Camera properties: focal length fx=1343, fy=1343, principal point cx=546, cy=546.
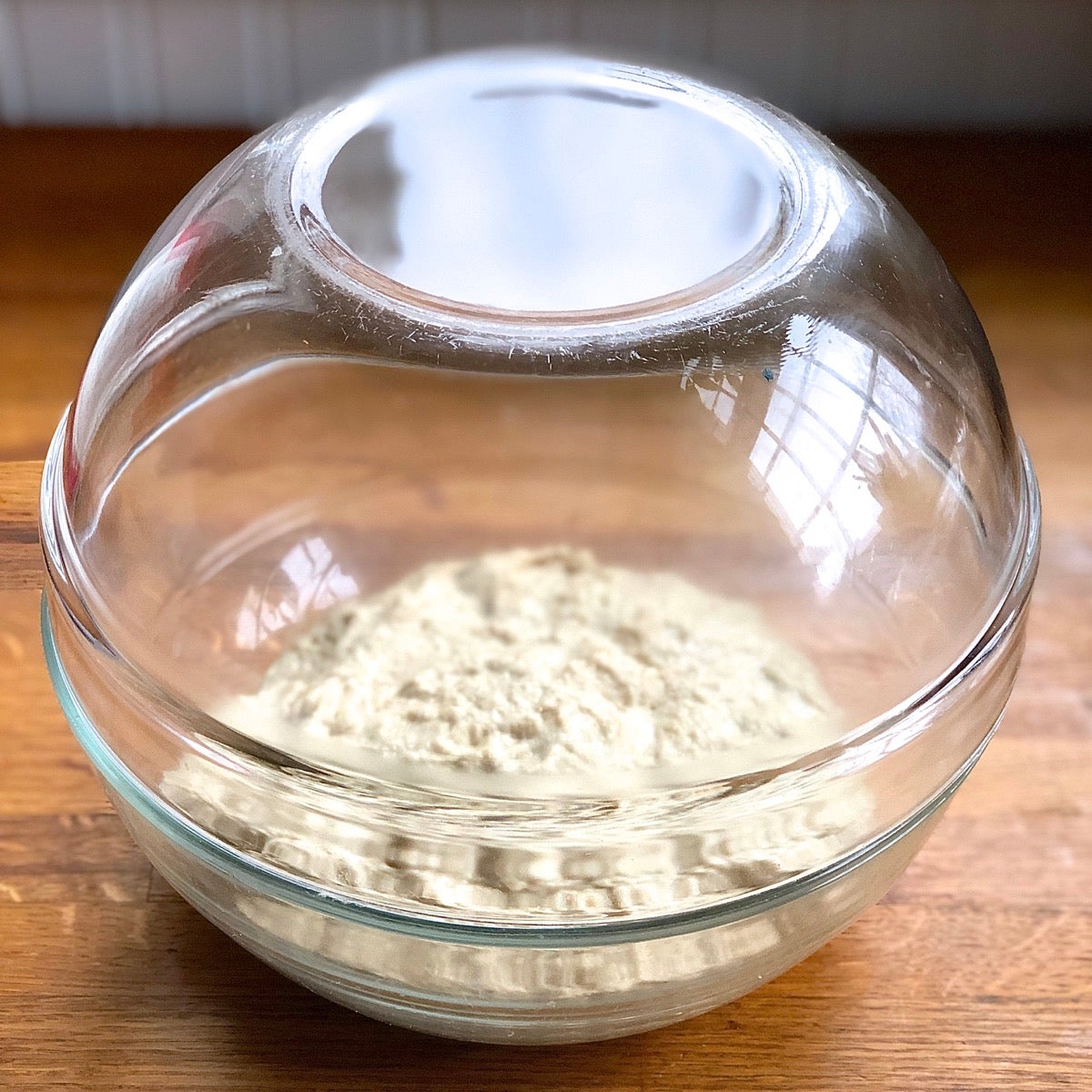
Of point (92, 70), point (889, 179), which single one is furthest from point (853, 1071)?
point (92, 70)

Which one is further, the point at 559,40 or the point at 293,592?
the point at 559,40

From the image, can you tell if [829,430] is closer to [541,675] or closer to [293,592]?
[541,675]

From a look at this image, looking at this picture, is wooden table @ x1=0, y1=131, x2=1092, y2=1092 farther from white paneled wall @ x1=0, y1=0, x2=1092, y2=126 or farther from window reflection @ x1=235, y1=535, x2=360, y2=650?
white paneled wall @ x1=0, y1=0, x2=1092, y2=126

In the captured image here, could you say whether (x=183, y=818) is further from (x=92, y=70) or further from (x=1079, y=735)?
(x=92, y=70)

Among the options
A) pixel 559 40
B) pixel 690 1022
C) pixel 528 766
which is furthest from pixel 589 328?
pixel 559 40

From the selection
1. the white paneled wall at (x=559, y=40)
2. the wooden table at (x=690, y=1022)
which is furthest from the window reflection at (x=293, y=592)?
the white paneled wall at (x=559, y=40)

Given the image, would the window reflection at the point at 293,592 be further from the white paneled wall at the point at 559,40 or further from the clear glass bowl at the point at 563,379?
the white paneled wall at the point at 559,40
